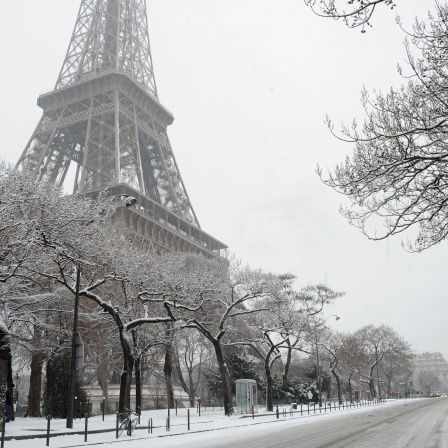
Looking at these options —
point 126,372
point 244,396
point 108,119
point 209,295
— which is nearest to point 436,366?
point 108,119

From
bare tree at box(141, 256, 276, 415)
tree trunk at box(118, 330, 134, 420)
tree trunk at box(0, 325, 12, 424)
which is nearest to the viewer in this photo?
tree trunk at box(0, 325, 12, 424)

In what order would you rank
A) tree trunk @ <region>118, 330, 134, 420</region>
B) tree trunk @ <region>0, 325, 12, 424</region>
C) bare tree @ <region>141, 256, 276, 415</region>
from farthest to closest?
1. bare tree @ <region>141, 256, 276, 415</region>
2. tree trunk @ <region>118, 330, 134, 420</region>
3. tree trunk @ <region>0, 325, 12, 424</region>

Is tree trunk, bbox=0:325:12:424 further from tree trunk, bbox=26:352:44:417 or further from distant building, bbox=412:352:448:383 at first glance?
distant building, bbox=412:352:448:383

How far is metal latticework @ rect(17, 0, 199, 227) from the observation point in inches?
2901

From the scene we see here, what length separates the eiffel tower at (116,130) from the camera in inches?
2822

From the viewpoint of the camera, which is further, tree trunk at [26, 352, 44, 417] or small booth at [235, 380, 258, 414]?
small booth at [235, 380, 258, 414]

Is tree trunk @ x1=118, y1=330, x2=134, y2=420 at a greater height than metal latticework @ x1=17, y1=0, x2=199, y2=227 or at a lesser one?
lesser

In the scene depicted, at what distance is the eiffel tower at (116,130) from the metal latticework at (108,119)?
156 mm

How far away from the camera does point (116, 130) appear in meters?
71.4

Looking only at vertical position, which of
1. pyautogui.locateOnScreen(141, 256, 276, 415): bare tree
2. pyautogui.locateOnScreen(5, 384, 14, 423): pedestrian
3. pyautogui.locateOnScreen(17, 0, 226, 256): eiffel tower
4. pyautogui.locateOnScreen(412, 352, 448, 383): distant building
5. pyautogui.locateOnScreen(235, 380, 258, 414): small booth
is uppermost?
pyautogui.locateOnScreen(17, 0, 226, 256): eiffel tower

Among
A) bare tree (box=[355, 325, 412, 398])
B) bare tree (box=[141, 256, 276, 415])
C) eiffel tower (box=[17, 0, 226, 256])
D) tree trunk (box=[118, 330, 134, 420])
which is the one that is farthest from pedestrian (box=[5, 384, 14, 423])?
bare tree (box=[355, 325, 412, 398])

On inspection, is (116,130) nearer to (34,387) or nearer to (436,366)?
(34,387)

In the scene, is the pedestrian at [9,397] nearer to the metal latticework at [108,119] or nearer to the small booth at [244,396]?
the small booth at [244,396]

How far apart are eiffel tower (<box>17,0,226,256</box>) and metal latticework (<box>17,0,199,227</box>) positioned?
16cm
